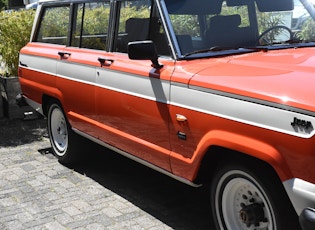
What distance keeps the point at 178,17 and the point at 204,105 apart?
3.23 ft

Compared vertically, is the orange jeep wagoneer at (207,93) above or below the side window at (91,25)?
below

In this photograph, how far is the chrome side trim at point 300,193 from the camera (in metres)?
2.53

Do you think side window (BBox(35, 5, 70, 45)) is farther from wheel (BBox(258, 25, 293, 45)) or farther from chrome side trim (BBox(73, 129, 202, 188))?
wheel (BBox(258, 25, 293, 45))

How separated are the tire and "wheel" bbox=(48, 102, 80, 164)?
8.16 ft

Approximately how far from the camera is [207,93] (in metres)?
3.13

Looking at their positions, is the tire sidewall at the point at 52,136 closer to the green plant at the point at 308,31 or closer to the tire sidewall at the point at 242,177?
the tire sidewall at the point at 242,177

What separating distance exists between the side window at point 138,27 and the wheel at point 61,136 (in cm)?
146

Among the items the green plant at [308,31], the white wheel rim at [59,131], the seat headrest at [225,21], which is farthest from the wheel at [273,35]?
the white wheel rim at [59,131]

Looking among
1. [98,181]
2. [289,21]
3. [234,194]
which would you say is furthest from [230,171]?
[98,181]

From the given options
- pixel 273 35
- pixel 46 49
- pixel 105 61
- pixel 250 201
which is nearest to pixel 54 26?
pixel 46 49


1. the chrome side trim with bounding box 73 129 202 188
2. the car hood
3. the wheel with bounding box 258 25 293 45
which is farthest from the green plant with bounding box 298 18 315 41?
the chrome side trim with bounding box 73 129 202 188

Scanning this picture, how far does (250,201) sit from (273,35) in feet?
5.29

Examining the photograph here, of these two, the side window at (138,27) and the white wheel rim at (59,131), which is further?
the white wheel rim at (59,131)

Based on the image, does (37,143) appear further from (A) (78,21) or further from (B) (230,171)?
(B) (230,171)
